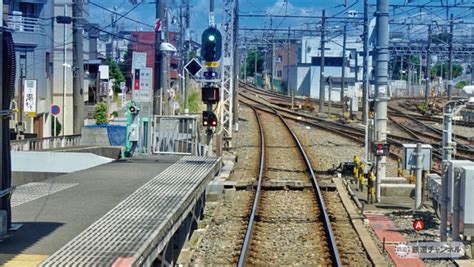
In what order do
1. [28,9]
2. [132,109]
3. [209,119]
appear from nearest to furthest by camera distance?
[132,109]
[209,119]
[28,9]

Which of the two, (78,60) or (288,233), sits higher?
(78,60)

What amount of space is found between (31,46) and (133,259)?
27.6 metres

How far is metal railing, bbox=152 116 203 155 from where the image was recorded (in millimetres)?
16562

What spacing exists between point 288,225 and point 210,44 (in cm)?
546

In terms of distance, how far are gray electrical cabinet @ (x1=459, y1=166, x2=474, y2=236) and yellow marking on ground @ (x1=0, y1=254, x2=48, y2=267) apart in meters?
5.22

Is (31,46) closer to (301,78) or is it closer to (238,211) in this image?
(238,211)

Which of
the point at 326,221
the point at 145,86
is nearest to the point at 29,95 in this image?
the point at 145,86

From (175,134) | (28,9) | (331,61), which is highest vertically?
(331,61)

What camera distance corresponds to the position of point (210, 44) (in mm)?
16219

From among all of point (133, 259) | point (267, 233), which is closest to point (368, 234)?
point (267, 233)

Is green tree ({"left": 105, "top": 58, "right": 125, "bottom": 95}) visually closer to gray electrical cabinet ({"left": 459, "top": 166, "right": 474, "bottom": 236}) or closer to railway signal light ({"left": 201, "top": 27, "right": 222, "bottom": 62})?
railway signal light ({"left": 201, "top": 27, "right": 222, "bottom": 62})

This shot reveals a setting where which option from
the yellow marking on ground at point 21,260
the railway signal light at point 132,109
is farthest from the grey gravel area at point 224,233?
the yellow marking on ground at point 21,260

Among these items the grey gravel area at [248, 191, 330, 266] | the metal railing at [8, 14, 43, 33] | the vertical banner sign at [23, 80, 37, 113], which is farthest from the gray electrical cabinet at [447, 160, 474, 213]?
the metal railing at [8, 14, 43, 33]

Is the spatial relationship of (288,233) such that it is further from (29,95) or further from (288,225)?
(29,95)
